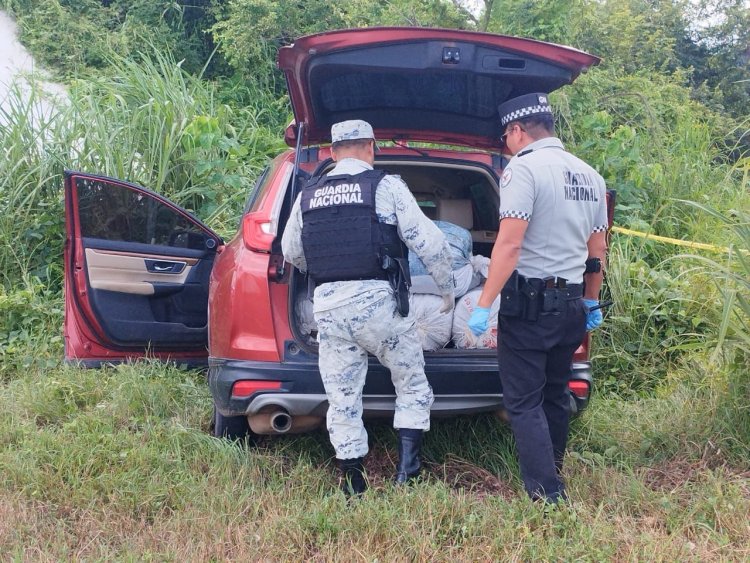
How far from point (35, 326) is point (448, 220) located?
2794 mm

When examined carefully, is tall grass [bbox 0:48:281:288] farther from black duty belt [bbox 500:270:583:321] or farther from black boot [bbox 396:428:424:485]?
black duty belt [bbox 500:270:583:321]

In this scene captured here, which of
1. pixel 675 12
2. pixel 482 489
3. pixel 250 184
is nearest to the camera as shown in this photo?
pixel 482 489

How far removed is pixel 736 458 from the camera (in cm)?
322

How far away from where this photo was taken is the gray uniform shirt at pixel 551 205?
2.79m

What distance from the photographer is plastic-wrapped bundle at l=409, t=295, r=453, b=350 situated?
338 centimetres

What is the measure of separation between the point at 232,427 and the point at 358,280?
0.95 meters

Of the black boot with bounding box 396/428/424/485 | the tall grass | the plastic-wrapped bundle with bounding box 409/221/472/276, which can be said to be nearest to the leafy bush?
the tall grass

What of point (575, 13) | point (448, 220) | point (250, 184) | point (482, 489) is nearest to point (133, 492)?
point (482, 489)

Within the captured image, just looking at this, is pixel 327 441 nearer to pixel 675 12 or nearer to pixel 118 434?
pixel 118 434

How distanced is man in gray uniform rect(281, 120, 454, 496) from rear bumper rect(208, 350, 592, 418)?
8 centimetres

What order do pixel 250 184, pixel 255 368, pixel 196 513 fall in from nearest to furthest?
pixel 196 513 < pixel 255 368 < pixel 250 184

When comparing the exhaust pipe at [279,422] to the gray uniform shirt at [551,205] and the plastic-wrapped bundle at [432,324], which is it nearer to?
the plastic-wrapped bundle at [432,324]

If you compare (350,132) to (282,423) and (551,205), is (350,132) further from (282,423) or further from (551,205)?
(282,423)

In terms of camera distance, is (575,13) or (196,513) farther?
(575,13)
